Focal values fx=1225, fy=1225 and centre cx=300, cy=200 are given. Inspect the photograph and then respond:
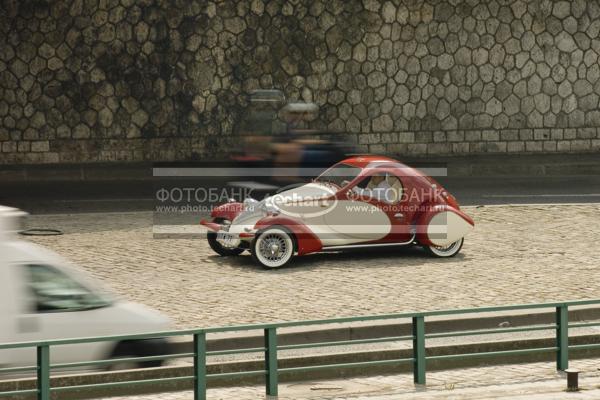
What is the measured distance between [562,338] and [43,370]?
5.24 m

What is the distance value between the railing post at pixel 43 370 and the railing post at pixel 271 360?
2.02 m

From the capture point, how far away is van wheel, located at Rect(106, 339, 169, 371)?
38.0 feet

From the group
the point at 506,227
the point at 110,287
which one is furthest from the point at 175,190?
A: the point at 110,287

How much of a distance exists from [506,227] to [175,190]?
8092 mm

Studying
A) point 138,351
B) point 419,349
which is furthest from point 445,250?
point 138,351

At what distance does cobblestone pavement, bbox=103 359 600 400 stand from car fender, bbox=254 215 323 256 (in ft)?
16.3

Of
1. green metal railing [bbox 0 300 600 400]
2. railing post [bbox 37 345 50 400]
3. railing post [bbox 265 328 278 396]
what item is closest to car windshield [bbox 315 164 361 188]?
green metal railing [bbox 0 300 600 400]

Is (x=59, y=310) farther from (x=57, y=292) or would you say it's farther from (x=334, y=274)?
(x=334, y=274)

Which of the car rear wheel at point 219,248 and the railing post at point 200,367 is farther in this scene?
the car rear wheel at point 219,248

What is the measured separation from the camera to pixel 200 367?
10.8 m

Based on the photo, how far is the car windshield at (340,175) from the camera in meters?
17.9

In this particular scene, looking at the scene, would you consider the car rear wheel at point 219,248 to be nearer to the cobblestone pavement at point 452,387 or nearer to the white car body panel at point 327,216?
the white car body panel at point 327,216

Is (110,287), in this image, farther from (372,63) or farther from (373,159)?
(372,63)

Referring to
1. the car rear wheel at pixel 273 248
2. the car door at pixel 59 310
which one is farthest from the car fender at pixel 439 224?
the car door at pixel 59 310
